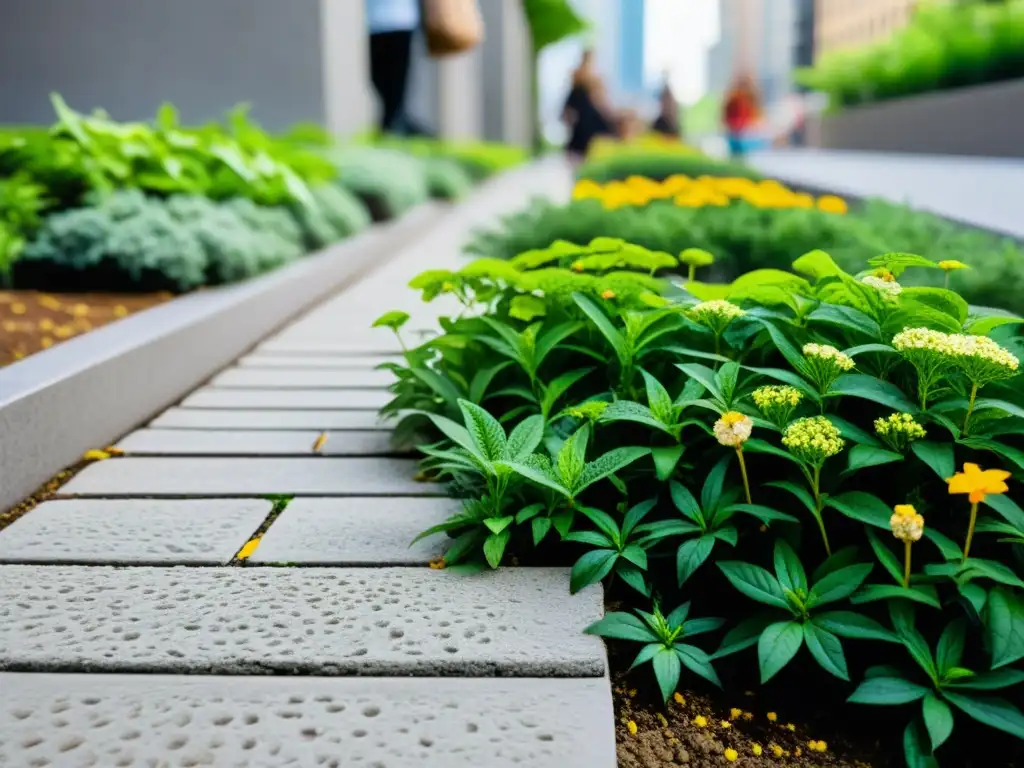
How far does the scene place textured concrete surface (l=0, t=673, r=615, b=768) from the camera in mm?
1308

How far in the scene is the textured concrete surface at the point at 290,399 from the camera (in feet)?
10.1

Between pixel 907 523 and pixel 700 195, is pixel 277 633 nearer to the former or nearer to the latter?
pixel 907 523

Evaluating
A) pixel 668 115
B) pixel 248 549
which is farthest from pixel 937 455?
pixel 668 115

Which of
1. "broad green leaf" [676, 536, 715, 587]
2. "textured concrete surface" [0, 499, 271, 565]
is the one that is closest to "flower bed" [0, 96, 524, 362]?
"textured concrete surface" [0, 499, 271, 565]

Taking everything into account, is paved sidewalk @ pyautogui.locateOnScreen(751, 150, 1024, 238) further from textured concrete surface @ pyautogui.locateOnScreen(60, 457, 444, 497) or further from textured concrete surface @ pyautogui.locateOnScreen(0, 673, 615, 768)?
textured concrete surface @ pyautogui.locateOnScreen(0, 673, 615, 768)

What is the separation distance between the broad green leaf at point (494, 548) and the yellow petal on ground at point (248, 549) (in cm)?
50

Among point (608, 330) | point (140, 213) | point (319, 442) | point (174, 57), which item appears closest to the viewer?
point (608, 330)

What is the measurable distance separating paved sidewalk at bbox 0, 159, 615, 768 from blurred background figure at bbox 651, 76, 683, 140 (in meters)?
18.5

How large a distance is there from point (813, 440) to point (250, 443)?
164cm

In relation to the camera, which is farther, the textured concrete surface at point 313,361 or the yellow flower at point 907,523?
the textured concrete surface at point 313,361

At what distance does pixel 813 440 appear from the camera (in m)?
1.65

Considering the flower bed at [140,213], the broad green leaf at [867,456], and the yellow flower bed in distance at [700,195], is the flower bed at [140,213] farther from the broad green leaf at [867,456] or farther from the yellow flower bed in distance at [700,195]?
the broad green leaf at [867,456]

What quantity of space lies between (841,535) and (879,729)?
0.37 metres

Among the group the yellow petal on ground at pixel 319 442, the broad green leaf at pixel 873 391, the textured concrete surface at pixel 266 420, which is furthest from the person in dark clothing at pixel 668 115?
the broad green leaf at pixel 873 391
